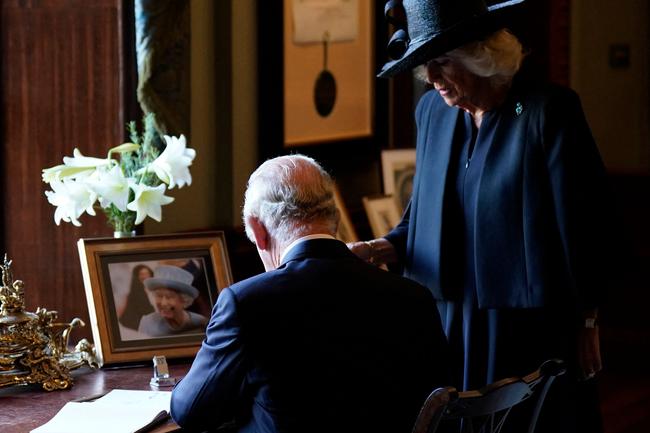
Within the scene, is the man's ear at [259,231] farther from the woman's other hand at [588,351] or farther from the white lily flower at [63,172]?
the woman's other hand at [588,351]

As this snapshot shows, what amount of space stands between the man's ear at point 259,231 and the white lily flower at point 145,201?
636 mm

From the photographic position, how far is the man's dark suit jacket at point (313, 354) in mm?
1928

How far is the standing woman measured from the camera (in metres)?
2.50

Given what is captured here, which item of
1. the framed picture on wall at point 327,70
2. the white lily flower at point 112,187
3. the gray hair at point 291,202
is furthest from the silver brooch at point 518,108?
the framed picture on wall at point 327,70

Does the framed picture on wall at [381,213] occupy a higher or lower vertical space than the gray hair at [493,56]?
lower

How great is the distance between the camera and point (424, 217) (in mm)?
2768

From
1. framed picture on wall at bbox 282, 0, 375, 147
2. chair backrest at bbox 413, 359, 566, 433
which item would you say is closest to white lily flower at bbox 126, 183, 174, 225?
chair backrest at bbox 413, 359, 566, 433

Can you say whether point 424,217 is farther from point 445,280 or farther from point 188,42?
point 188,42

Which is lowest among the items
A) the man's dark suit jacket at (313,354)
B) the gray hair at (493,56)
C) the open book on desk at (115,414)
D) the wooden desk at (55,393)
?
the wooden desk at (55,393)

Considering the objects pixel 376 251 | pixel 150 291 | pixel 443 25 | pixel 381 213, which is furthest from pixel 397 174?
pixel 150 291

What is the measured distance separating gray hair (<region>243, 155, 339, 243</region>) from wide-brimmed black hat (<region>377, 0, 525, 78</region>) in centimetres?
63

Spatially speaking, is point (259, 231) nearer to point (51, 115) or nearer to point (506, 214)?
point (506, 214)

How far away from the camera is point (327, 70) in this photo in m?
4.27

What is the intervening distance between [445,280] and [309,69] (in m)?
1.68
